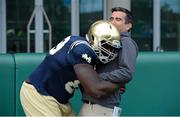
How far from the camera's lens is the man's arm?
2.88 meters

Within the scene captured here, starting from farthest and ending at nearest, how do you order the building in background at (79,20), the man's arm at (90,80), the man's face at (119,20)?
the building in background at (79,20) → the man's face at (119,20) → the man's arm at (90,80)

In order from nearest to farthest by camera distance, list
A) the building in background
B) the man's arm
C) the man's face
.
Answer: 1. the man's arm
2. the man's face
3. the building in background

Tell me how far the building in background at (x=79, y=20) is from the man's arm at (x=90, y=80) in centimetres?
636

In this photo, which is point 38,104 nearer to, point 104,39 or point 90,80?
point 90,80

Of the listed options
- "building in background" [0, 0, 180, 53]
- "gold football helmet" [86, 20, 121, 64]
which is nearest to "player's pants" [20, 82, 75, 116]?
"gold football helmet" [86, 20, 121, 64]

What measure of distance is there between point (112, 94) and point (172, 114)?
1758 millimetres

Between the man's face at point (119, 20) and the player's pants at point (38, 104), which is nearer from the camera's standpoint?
the player's pants at point (38, 104)

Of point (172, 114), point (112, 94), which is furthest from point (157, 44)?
point (112, 94)

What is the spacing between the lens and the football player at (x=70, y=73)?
2.90m

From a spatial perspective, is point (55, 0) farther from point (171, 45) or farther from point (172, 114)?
point (172, 114)

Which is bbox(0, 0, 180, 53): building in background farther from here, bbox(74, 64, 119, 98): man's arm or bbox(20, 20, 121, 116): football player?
bbox(74, 64, 119, 98): man's arm

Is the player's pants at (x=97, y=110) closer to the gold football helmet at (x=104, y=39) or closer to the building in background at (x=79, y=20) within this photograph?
the gold football helmet at (x=104, y=39)

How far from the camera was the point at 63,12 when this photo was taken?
9633 millimetres

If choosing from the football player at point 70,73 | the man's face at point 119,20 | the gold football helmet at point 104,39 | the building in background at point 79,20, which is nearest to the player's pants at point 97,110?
the football player at point 70,73
